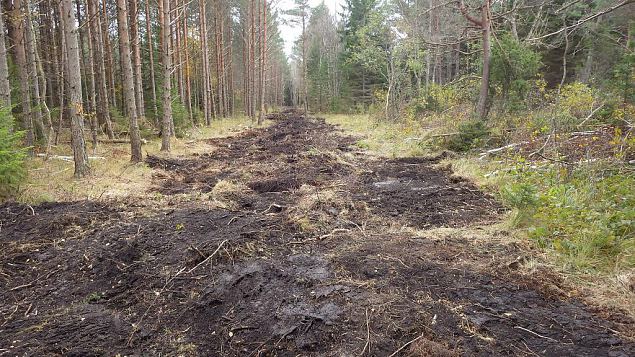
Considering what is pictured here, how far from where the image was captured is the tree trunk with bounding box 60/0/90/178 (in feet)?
24.1

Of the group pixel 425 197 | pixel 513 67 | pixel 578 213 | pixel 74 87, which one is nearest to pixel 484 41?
pixel 513 67

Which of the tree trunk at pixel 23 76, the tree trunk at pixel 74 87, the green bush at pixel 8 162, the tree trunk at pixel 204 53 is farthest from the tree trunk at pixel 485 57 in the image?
the tree trunk at pixel 204 53

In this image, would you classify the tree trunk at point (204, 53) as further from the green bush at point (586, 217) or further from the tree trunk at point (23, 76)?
the green bush at point (586, 217)

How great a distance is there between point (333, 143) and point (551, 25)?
14604 mm

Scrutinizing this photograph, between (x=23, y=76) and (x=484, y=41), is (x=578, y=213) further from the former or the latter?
(x=23, y=76)

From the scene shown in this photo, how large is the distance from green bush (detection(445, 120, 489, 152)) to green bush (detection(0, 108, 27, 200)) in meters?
9.46

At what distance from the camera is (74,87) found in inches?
298

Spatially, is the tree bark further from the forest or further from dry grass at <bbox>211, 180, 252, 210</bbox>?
dry grass at <bbox>211, 180, 252, 210</bbox>

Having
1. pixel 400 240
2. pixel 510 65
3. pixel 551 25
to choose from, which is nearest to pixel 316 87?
pixel 551 25

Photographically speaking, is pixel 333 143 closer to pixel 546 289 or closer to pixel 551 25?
pixel 546 289

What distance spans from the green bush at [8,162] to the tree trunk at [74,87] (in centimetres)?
132

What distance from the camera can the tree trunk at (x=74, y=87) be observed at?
736 cm

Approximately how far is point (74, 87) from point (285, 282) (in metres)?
6.94

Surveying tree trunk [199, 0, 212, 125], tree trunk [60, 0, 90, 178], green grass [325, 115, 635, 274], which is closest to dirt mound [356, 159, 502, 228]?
green grass [325, 115, 635, 274]
